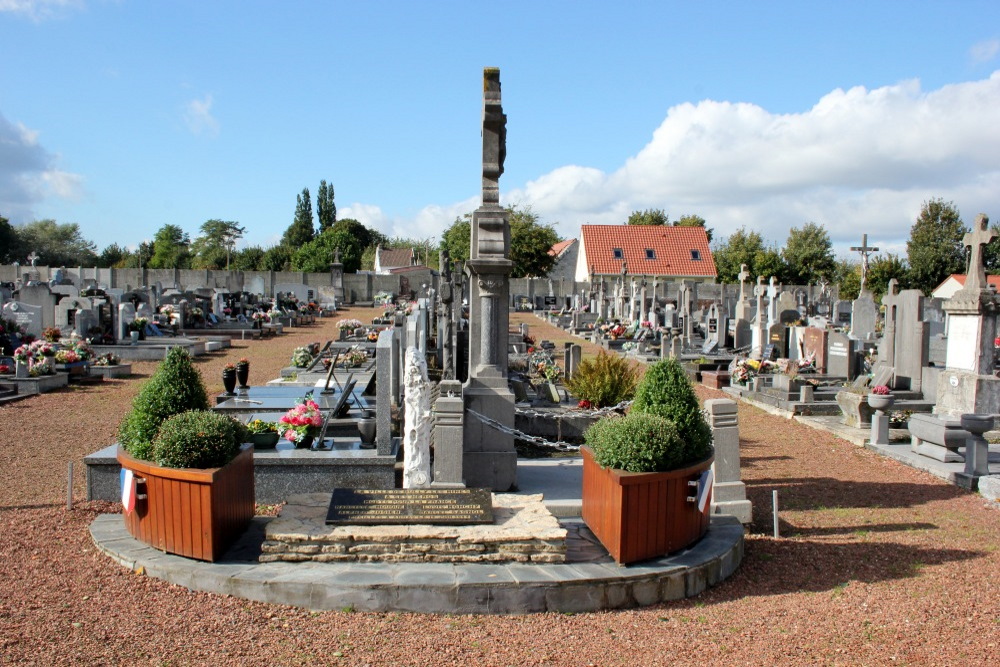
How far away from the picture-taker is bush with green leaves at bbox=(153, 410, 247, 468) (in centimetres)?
562

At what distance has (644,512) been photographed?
568cm

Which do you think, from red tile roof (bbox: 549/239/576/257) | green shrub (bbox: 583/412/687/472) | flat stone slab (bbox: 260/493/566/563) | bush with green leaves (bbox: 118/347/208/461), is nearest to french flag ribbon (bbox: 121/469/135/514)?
bush with green leaves (bbox: 118/347/208/461)

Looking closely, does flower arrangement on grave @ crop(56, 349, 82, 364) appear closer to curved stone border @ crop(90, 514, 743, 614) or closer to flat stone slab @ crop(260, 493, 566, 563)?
curved stone border @ crop(90, 514, 743, 614)

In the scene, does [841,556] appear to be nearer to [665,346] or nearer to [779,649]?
[779,649]

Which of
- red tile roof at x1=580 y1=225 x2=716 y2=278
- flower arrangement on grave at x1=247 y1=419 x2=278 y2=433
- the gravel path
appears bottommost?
the gravel path

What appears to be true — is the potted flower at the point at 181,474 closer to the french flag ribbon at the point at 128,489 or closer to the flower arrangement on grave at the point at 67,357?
the french flag ribbon at the point at 128,489

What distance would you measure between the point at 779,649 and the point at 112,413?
37.4 ft

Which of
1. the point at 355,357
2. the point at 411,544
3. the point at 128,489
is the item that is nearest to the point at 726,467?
the point at 411,544

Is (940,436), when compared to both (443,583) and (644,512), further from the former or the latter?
(443,583)

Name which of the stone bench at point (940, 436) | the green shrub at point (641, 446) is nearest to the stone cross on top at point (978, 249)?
the stone bench at point (940, 436)

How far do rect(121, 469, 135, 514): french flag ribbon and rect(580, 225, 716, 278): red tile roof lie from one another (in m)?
52.4

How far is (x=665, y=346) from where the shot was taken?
67.1ft

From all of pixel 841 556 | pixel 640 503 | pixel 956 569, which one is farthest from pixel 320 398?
pixel 956 569

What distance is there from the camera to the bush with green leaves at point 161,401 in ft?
19.6
